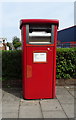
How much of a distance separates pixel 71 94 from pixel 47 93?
0.88 m

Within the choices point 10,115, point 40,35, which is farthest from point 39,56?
point 10,115

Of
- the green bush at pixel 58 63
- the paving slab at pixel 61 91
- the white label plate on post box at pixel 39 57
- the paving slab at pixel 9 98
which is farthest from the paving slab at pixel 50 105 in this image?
the green bush at pixel 58 63

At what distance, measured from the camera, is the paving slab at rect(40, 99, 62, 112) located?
10.6 feet

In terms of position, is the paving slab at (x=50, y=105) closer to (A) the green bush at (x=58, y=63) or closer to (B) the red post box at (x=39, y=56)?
(B) the red post box at (x=39, y=56)

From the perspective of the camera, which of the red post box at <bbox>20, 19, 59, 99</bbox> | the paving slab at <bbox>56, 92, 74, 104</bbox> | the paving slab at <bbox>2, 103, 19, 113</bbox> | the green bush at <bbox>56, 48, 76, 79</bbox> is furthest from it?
the green bush at <bbox>56, 48, 76, 79</bbox>

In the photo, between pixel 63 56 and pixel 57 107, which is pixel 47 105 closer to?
pixel 57 107

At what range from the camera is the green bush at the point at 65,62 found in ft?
16.5

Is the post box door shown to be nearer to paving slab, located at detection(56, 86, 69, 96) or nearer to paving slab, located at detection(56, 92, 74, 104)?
paving slab, located at detection(56, 92, 74, 104)

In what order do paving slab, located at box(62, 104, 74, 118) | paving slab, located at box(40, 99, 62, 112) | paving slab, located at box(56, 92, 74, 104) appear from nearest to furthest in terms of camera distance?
paving slab, located at box(62, 104, 74, 118)
paving slab, located at box(40, 99, 62, 112)
paving slab, located at box(56, 92, 74, 104)

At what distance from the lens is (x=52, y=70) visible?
363 cm

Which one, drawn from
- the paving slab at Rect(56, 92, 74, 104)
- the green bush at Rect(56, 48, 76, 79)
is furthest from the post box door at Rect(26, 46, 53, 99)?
the green bush at Rect(56, 48, 76, 79)

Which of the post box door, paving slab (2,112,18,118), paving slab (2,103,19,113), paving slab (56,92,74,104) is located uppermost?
the post box door

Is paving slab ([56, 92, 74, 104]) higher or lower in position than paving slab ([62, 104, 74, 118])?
higher

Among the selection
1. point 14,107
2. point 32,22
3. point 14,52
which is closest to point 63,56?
point 14,52
